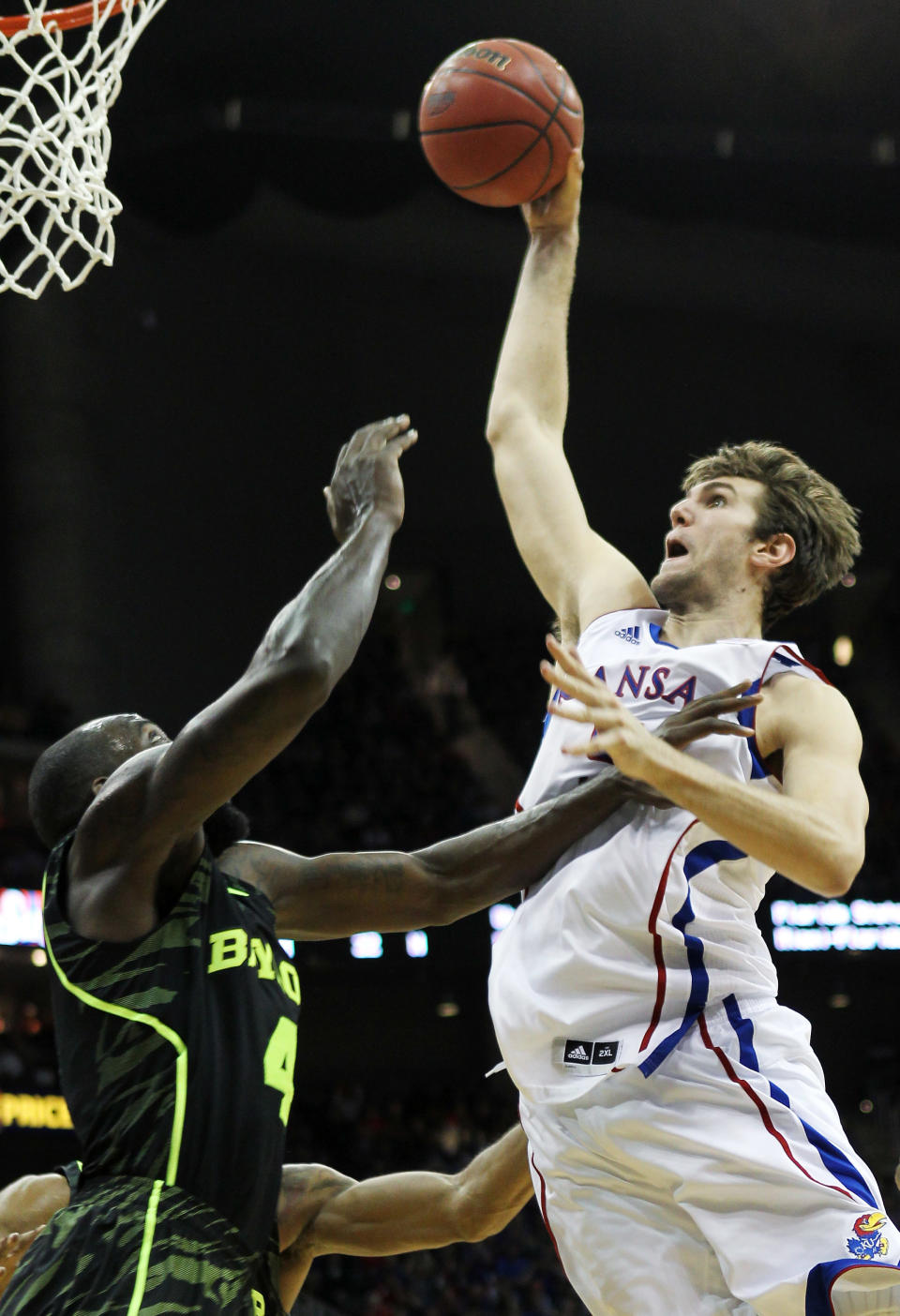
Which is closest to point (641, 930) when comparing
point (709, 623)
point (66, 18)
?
point (709, 623)

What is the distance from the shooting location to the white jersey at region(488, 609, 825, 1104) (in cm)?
272

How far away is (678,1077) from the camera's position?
2.65 m

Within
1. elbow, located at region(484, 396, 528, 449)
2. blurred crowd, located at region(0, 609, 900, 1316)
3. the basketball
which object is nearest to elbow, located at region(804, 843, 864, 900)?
elbow, located at region(484, 396, 528, 449)

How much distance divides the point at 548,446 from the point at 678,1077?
147 cm

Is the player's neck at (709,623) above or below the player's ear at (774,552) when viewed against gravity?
below

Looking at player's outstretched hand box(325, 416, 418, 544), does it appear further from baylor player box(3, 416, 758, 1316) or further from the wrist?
the wrist

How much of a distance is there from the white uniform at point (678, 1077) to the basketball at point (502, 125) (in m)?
1.36

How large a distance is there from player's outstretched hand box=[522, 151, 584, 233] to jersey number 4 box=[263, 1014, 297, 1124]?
211cm

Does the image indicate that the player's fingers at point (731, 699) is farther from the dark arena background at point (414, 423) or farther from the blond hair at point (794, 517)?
the dark arena background at point (414, 423)

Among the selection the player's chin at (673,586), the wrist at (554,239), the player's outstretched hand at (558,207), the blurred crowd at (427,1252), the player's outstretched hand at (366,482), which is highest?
the player's outstretched hand at (558,207)

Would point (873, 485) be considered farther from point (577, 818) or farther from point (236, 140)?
point (577, 818)

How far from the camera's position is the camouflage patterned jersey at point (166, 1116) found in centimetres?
230

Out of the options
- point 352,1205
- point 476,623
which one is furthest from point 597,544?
point 476,623

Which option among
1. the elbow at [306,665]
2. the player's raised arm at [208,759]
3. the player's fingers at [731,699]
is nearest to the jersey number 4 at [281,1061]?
the player's raised arm at [208,759]
